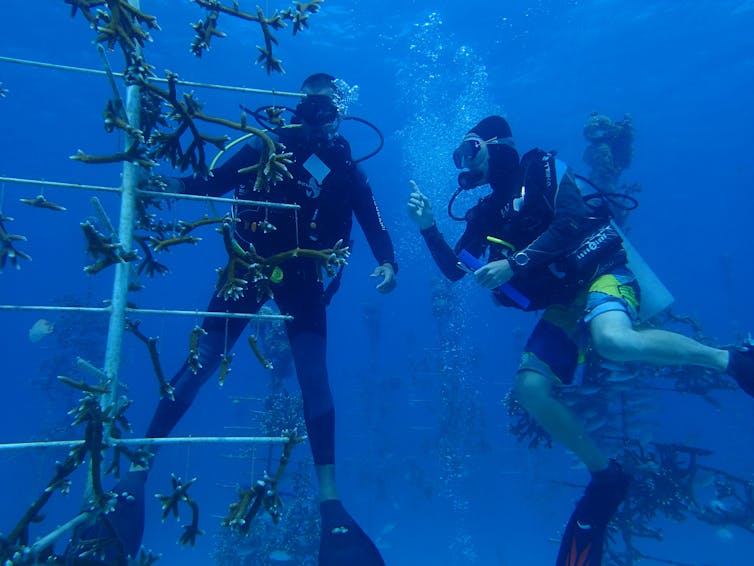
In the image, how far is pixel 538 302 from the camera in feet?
16.5

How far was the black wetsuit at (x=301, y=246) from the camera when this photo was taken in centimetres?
405

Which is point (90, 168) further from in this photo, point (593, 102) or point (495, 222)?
point (495, 222)

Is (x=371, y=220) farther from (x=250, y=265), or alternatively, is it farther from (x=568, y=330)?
(x=250, y=265)

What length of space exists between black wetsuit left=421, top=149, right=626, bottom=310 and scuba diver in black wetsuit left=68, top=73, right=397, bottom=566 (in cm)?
120

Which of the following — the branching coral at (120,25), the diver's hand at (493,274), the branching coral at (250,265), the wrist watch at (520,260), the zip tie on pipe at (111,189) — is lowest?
the branching coral at (250,265)

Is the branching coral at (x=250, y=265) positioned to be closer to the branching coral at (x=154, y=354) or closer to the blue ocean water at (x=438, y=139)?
the branching coral at (x=154, y=354)

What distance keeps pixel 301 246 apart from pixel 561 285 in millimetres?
2562

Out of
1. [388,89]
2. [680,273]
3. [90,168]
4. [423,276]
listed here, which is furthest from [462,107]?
[680,273]

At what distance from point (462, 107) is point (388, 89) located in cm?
695

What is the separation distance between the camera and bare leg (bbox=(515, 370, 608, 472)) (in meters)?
4.66

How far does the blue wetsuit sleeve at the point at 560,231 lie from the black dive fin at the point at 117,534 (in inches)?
138

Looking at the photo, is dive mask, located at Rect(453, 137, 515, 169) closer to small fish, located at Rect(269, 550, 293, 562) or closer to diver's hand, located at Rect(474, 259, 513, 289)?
diver's hand, located at Rect(474, 259, 513, 289)

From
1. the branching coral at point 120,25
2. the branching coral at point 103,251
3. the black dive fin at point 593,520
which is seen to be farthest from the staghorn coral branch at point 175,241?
the black dive fin at point 593,520

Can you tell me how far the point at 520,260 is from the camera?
14.8ft
